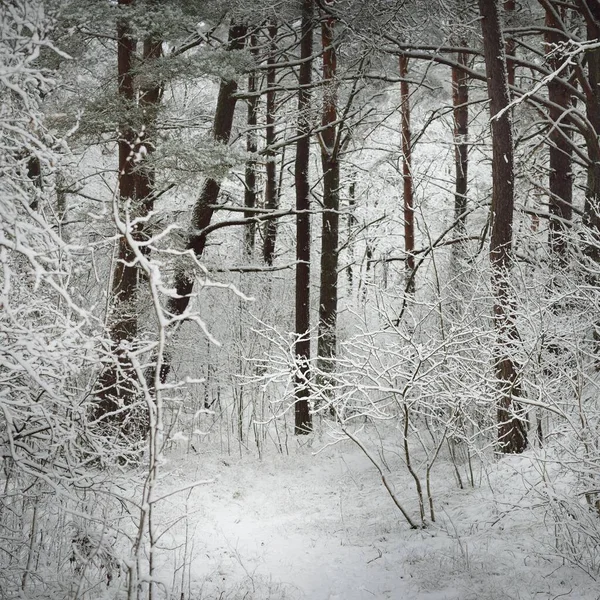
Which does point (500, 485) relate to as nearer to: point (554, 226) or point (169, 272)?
point (554, 226)

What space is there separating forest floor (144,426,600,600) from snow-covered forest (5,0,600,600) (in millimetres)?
36

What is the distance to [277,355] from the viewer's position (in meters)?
6.84

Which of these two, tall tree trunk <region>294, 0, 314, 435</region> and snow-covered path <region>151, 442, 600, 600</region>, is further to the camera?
tall tree trunk <region>294, 0, 314, 435</region>

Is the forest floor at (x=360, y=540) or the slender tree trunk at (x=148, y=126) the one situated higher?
the slender tree trunk at (x=148, y=126)

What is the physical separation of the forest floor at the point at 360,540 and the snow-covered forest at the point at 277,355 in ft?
0.12

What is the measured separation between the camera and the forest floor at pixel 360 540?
4902 mm

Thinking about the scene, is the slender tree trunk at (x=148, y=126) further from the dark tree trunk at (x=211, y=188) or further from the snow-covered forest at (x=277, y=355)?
the dark tree trunk at (x=211, y=188)

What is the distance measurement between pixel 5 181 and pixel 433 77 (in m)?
12.7

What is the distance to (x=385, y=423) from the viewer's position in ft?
34.8

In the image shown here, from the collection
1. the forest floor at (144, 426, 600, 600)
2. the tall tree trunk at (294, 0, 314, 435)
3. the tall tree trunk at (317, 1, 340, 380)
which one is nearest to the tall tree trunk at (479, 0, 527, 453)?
the forest floor at (144, 426, 600, 600)

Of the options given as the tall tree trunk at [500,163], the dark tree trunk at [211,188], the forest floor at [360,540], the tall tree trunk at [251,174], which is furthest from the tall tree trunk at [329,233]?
the tall tree trunk at [500,163]

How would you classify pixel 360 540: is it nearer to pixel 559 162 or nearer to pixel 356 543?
pixel 356 543

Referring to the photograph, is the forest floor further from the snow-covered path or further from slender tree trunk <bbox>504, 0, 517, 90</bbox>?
slender tree trunk <bbox>504, 0, 517, 90</bbox>

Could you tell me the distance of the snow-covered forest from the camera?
3363mm
